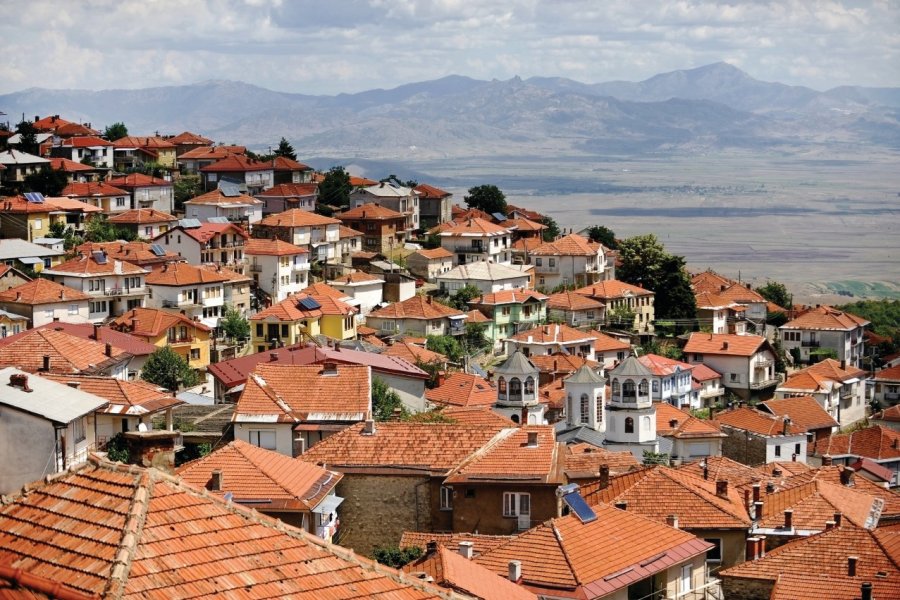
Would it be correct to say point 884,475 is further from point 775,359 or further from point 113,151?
point 113,151

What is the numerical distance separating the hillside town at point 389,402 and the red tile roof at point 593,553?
0.05m

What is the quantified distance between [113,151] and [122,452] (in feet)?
207

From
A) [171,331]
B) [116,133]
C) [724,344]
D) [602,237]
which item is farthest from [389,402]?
[116,133]

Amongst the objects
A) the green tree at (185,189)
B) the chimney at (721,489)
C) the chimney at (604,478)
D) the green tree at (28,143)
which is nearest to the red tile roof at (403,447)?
the chimney at (604,478)

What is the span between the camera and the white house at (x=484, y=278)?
69.3 metres

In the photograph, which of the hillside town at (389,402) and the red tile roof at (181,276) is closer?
the hillside town at (389,402)

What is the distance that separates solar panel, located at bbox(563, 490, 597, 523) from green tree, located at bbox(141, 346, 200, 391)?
2220 centimetres

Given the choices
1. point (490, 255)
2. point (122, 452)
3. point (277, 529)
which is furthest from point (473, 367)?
point (277, 529)

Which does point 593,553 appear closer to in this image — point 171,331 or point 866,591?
point 866,591

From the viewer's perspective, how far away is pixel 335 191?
86062mm

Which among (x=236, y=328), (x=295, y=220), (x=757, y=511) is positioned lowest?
(x=236, y=328)

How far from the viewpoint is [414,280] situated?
224 feet

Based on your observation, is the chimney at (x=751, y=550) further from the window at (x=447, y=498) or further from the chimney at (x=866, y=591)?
the window at (x=447, y=498)

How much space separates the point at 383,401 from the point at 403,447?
8.54 meters
